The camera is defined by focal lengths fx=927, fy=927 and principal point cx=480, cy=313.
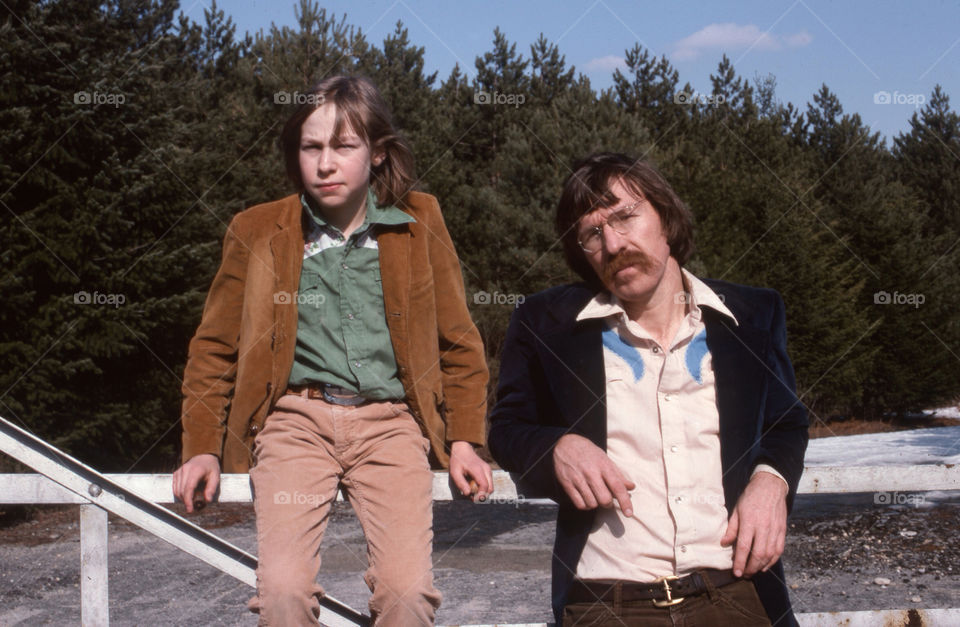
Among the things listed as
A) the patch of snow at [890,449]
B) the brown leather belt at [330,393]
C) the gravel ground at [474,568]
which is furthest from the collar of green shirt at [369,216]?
the patch of snow at [890,449]

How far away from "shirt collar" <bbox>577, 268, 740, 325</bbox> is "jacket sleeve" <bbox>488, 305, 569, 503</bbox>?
141 millimetres

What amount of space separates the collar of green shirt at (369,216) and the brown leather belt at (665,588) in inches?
42.5

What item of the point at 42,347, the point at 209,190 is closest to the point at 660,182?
the point at 42,347

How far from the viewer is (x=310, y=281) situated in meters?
2.35

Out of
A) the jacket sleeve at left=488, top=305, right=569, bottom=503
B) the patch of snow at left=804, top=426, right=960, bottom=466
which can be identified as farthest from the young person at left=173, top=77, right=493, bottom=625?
the patch of snow at left=804, top=426, right=960, bottom=466

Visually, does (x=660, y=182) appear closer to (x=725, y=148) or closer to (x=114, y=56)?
(x=114, y=56)

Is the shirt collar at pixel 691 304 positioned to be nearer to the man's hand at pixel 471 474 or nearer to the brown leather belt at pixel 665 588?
the man's hand at pixel 471 474

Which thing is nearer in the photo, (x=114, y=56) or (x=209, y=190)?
(x=114, y=56)

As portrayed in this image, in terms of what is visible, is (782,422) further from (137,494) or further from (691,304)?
(137,494)

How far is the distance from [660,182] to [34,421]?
9.01 m

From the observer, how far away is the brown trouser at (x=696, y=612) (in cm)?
176

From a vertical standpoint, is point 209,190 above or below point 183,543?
above

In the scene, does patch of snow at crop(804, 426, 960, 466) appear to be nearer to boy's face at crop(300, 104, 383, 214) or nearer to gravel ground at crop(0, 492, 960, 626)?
gravel ground at crop(0, 492, 960, 626)

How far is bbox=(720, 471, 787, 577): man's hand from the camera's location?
178 centimetres
